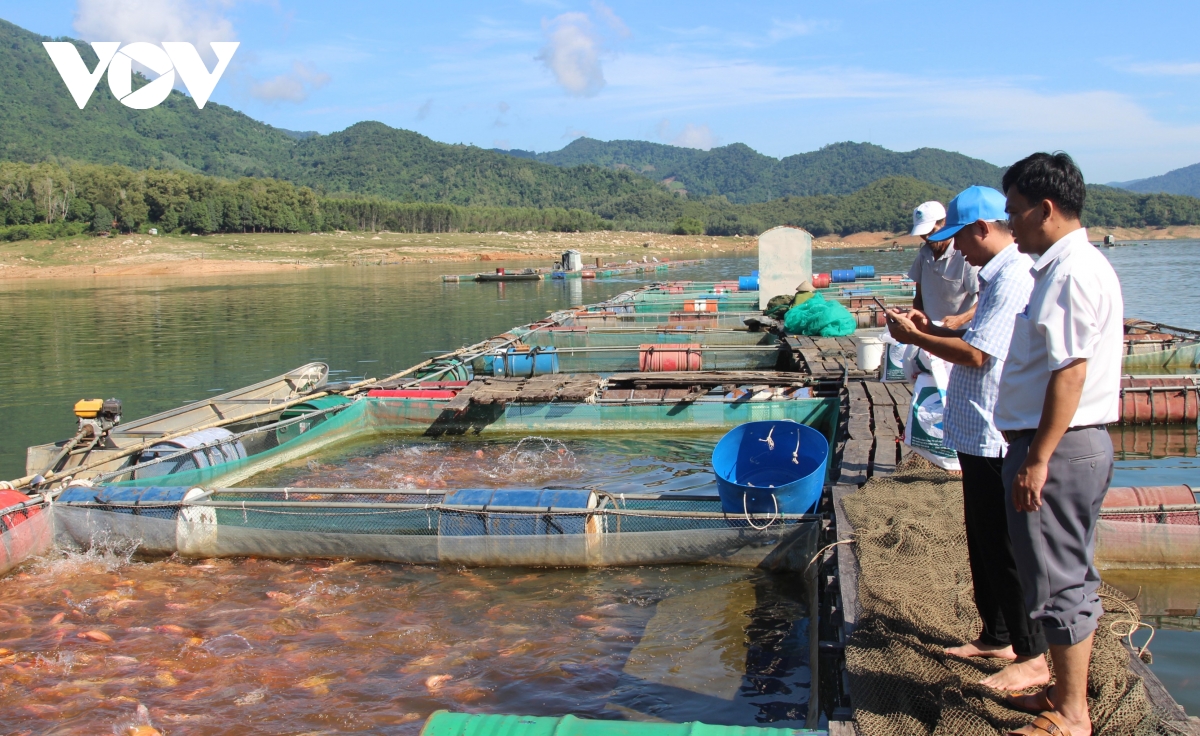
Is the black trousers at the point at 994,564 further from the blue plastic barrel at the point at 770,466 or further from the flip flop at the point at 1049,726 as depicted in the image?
the blue plastic barrel at the point at 770,466

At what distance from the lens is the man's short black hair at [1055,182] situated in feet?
9.86

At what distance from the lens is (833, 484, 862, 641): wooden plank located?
452 centimetres

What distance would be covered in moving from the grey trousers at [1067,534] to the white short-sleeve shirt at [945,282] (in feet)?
8.70

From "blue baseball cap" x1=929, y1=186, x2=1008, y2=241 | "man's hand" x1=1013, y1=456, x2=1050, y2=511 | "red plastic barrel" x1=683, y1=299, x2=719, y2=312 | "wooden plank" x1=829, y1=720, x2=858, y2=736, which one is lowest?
"wooden plank" x1=829, y1=720, x2=858, y2=736

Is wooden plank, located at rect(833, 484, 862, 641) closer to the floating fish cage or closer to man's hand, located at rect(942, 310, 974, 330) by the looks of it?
the floating fish cage

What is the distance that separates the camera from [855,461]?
7.60m

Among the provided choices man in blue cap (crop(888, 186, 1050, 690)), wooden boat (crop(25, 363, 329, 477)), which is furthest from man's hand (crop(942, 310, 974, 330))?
wooden boat (crop(25, 363, 329, 477))

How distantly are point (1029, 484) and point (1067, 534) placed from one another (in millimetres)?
255

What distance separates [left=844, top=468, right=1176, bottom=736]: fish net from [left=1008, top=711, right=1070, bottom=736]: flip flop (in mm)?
102

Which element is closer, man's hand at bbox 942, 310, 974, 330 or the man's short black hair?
the man's short black hair

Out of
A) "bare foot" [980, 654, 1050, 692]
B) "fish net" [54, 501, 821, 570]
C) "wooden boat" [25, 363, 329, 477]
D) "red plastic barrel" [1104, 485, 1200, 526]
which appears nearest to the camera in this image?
"bare foot" [980, 654, 1050, 692]

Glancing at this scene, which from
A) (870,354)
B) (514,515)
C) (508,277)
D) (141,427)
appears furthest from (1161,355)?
(508,277)

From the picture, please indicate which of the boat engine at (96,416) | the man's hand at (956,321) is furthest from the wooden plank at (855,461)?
the boat engine at (96,416)

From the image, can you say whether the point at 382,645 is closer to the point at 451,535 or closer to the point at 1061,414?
the point at 451,535
